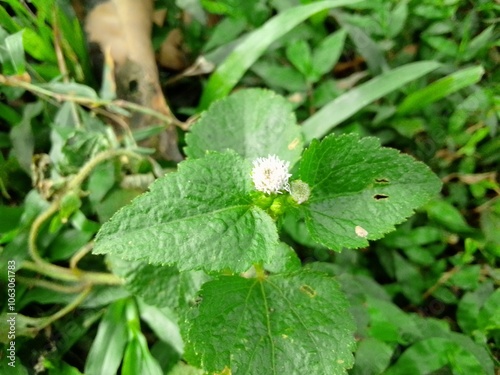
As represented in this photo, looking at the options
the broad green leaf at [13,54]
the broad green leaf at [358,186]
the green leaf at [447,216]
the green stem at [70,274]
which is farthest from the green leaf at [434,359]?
the broad green leaf at [13,54]

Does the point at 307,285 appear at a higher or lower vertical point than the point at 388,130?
higher

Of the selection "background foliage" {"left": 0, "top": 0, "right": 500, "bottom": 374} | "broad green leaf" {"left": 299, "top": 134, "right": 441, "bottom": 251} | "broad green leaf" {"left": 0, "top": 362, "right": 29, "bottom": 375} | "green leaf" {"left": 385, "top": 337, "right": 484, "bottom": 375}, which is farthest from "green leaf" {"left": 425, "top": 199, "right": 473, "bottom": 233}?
"broad green leaf" {"left": 0, "top": 362, "right": 29, "bottom": 375}

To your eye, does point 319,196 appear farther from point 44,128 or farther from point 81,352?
point 44,128

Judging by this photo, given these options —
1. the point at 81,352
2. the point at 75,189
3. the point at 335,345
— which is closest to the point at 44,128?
the point at 75,189

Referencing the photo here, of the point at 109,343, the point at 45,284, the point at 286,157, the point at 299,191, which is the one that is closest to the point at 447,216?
the point at 286,157

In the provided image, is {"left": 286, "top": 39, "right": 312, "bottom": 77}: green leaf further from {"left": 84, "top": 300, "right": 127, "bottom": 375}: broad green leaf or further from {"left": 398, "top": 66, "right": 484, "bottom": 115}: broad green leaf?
{"left": 84, "top": 300, "right": 127, "bottom": 375}: broad green leaf

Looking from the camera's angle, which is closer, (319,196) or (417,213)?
(319,196)

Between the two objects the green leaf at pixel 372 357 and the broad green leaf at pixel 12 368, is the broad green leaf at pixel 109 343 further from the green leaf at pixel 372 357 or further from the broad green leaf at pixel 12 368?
the green leaf at pixel 372 357
